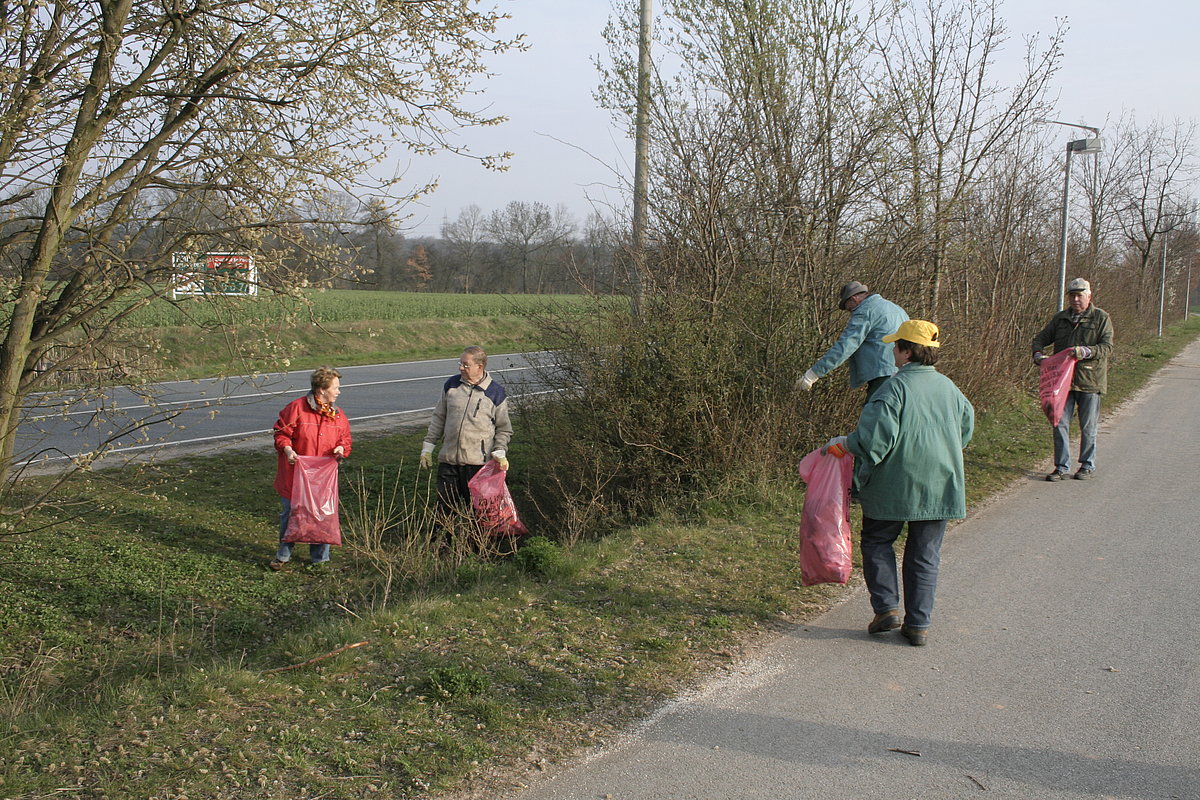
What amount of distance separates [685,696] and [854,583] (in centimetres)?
212

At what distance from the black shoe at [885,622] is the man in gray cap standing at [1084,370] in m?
5.28

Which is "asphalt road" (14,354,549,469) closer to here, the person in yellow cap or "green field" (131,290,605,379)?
"green field" (131,290,605,379)

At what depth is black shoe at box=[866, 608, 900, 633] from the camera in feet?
17.0

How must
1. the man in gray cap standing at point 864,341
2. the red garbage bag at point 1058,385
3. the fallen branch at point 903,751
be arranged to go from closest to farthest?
the fallen branch at point 903,751
the man in gray cap standing at point 864,341
the red garbage bag at point 1058,385

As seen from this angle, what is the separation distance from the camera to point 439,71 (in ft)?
21.6

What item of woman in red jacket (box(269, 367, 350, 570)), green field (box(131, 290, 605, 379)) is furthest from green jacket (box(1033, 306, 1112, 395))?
woman in red jacket (box(269, 367, 350, 570))

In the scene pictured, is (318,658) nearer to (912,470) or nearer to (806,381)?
(912,470)

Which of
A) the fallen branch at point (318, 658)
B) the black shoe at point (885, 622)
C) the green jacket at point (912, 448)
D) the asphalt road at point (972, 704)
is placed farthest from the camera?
the black shoe at point (885, 622)

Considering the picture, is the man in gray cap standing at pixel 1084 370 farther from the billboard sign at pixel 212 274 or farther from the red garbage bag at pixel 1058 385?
the billboard sign at pixel 212 274

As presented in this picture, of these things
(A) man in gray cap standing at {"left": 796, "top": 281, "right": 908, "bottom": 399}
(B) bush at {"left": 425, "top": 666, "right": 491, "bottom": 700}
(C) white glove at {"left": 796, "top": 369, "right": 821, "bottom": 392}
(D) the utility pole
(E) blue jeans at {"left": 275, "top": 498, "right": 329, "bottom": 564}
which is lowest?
(E) blue jeans at {"left": 275, "top": 498, "right": 329, "bottom": 564}

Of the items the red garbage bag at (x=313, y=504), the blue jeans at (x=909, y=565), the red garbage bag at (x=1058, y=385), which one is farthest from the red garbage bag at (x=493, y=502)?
the red garbage bag at (x=1058, y=385)

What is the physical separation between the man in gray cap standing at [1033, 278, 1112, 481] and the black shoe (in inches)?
208

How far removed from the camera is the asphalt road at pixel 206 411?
20.4 ft

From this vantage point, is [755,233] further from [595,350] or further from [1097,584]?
[1097,584]
